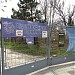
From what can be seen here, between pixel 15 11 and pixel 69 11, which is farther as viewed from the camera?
pixel 69 11

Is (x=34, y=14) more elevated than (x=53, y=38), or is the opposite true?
(x=34, y=14)

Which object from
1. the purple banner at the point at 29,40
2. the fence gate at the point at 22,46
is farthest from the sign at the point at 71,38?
the purple banner at the point at 29,40

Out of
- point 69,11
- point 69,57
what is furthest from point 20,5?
point 69,57

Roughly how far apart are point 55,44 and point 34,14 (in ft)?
48.6

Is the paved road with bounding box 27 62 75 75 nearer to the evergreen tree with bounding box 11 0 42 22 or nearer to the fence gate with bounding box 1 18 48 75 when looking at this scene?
the fence gate with bounding box 1 18 48 75

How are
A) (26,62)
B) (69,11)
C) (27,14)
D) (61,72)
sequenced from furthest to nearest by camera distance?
(69,11), (27,14), (61,72), (26,62)

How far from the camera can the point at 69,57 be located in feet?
40.1

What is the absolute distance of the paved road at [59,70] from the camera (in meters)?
9.49

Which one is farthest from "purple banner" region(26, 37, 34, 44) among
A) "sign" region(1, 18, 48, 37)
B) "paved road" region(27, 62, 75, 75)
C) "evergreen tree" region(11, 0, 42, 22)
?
"evergreen tree" region(11, 0, 42, 22)

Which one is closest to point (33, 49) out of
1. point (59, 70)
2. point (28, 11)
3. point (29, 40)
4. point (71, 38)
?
point (29, 40)

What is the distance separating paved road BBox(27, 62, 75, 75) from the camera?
9494mm

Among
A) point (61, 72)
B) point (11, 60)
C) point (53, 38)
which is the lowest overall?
point (61, 72)

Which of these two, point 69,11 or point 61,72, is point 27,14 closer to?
point 69,11

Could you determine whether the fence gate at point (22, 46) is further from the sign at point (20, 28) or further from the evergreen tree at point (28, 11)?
the evergreen tree at point (28, 11)
